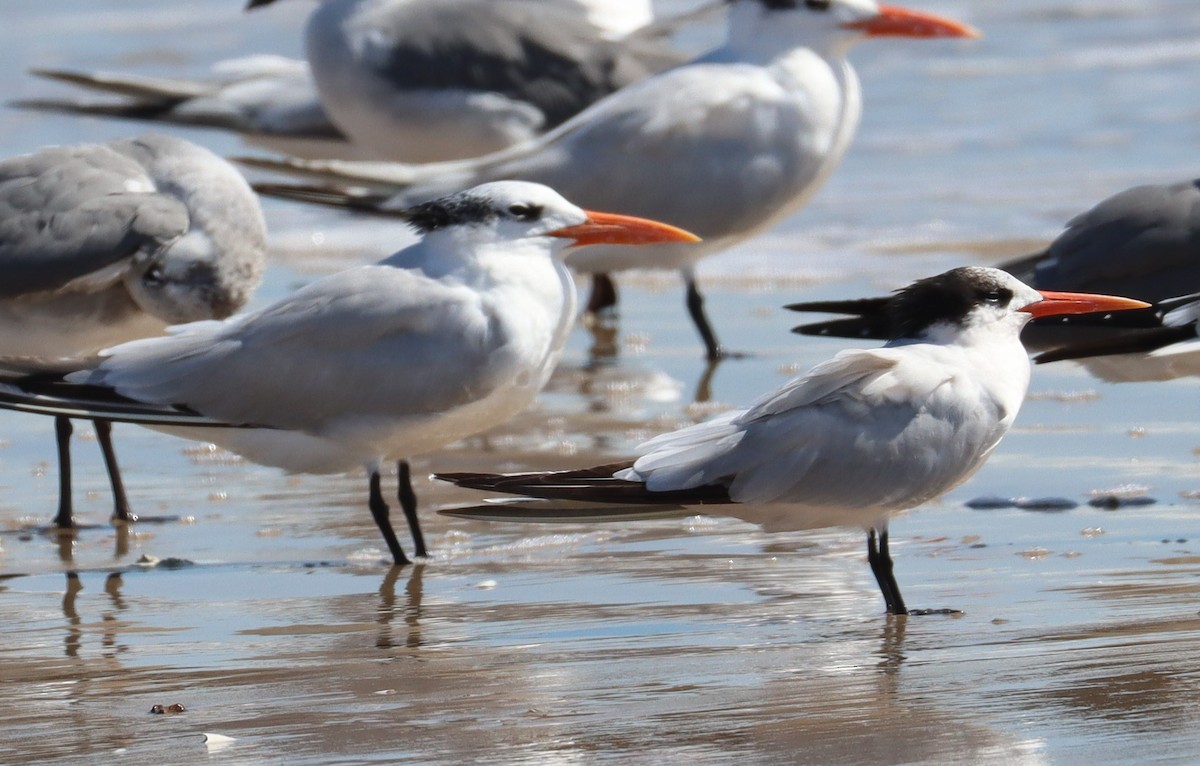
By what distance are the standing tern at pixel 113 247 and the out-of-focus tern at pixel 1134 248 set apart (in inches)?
83.3

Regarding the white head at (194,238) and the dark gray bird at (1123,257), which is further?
the white head at (194,238)

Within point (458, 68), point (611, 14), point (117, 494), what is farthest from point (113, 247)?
point (611, 14)

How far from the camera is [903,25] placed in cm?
732

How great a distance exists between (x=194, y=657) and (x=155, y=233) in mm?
1911

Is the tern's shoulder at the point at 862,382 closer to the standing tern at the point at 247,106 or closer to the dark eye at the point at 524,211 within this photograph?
the dark eye at the point at 524,211

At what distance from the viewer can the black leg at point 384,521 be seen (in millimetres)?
4625

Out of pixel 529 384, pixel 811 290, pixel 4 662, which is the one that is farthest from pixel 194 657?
pixel 811 290

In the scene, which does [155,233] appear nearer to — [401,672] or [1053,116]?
[401,672]

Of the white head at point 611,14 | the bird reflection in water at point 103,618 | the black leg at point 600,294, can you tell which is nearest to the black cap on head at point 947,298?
the bird reflection in water at point 103,618

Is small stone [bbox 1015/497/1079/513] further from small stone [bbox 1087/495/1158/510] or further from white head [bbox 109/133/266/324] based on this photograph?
white head [bbox 109/133/266/324]

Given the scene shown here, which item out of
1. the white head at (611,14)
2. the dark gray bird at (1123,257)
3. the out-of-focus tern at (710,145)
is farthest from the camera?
the white head at (611,14)

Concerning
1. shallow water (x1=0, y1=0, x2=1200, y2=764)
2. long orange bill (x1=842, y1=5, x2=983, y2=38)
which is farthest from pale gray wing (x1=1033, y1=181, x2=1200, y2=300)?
long orange bill (x1=842, y1=5, x2=983, y2=38)

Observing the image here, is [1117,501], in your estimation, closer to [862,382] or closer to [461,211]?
[862,382]

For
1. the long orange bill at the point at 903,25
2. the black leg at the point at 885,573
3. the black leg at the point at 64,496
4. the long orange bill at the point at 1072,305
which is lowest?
the black leg at the point at 64,496
